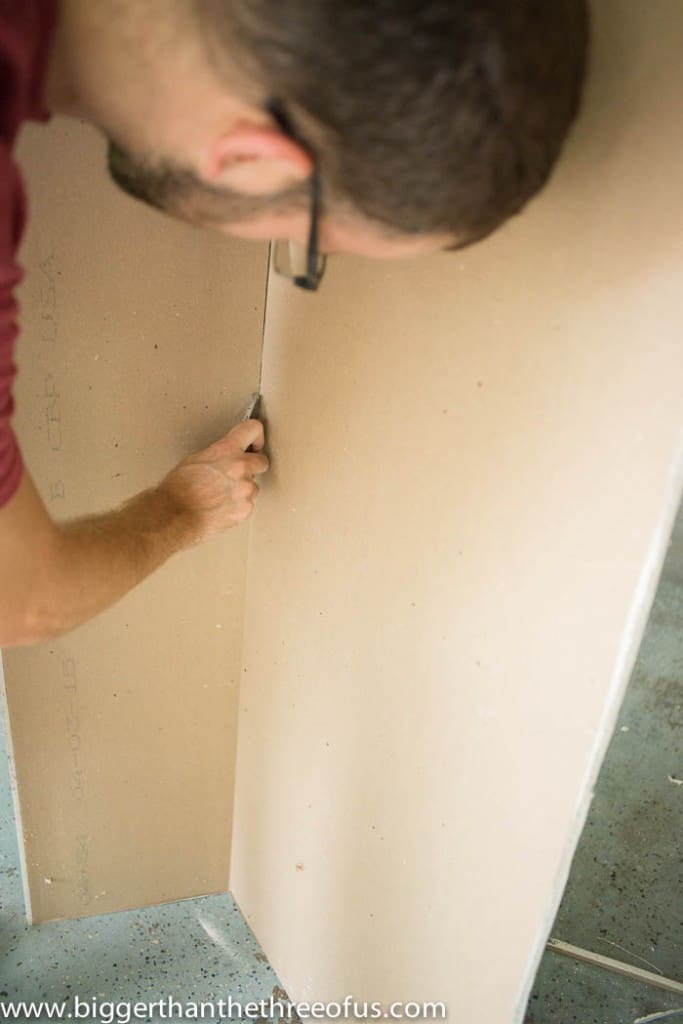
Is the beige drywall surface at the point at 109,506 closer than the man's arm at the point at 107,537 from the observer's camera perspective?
No

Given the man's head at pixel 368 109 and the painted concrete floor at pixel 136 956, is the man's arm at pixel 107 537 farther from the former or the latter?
the painted concrete floor at pixel 136 956

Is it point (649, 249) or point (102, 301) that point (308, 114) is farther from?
point (102, 301)

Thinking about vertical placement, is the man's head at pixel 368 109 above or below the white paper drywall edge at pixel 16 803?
above

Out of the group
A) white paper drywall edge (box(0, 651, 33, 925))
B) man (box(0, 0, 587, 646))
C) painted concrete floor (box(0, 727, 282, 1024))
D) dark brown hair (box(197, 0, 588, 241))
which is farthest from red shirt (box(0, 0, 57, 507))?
painted concrete floor (box(0, 727, 282, 1024))

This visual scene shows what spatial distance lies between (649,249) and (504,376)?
0.56ft

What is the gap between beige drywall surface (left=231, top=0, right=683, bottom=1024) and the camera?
60 centimetres

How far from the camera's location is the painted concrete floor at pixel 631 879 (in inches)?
55.8

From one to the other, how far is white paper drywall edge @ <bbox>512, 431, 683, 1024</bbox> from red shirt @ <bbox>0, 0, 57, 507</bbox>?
495 mm

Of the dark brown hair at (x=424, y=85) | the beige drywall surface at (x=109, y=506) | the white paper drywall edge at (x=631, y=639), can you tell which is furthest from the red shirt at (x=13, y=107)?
the white paper drywall edge at (x=631, y=639)

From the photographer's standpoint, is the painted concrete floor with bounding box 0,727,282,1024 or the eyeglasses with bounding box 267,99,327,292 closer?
the eyeglasses with bounding box 267,99,327,292

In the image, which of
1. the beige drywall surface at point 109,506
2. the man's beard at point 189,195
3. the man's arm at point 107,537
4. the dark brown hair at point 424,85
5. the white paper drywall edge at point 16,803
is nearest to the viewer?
the dark brown hair at point 424,85

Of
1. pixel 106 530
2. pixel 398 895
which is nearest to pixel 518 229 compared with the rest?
pixel 106 530

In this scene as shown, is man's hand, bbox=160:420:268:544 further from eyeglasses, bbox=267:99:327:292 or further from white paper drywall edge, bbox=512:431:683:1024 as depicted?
white paper drywall edge, bbox=512:431:683:1024

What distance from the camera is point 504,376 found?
0.72 m
